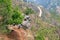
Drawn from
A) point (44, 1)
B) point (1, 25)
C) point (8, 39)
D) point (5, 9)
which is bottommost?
point (44, 1)

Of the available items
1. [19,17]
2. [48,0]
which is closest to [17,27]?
[19,17]

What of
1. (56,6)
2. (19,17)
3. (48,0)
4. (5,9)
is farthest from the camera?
(48,0)

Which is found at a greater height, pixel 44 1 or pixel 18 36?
pixel 18 36

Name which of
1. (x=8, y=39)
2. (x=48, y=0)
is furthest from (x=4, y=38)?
(x=48, y=0)

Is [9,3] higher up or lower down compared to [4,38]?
higher up

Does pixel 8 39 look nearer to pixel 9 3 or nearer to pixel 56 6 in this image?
pixel 9 3

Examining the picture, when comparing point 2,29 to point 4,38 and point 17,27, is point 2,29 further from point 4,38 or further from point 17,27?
point 17,27

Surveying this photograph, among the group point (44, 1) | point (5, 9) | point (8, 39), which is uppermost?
point (5, 9)

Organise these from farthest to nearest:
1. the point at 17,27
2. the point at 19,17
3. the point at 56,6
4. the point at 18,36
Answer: the point at 56,6 < the point at 17,27 < the point at 19,17 < the point at 18,36

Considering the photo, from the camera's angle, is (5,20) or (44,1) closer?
(5,20)
